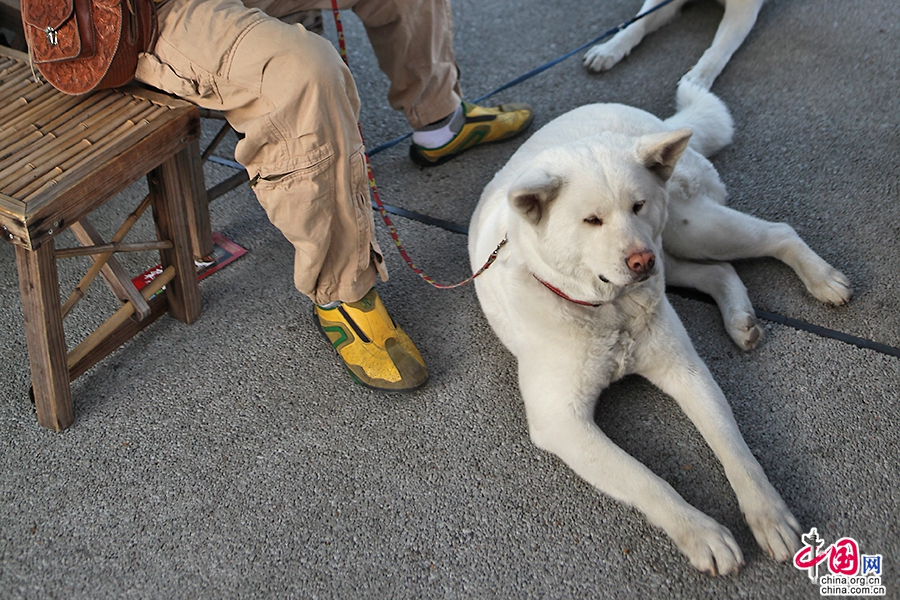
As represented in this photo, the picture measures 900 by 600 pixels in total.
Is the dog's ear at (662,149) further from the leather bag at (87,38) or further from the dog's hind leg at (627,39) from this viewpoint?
the dog's hind leg at (627,39)

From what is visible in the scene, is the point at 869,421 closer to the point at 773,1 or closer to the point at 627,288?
the point at 627,288

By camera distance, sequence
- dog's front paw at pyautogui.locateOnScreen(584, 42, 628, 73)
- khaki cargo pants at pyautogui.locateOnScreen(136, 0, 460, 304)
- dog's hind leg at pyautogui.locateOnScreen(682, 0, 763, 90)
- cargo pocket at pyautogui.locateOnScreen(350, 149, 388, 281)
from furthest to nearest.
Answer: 1. dog's front paw at pyautogui.locateOnScreen(584, 42, 628, 73)
2. dog's hind leg at pyautogui.locateOnScreen(682, 0, 763, 90)
3. cargo pocket at pyautogui.locateOnScreen(350, 149, 388, 281)
4. khaki cargo pants at pyautogui.locateOnScreen(136, 0, 460, 304)

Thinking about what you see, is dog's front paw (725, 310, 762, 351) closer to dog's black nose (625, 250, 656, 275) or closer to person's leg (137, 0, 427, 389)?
dog's black nose (625, 250, 656, 275)

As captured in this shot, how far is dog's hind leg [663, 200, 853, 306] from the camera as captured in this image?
2.08m

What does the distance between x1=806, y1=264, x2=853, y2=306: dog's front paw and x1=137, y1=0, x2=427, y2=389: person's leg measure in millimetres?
1253

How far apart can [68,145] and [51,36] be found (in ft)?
0.89

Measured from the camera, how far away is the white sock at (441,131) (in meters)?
2.69

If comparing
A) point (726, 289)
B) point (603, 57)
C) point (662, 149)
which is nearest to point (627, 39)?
point (603, 57)

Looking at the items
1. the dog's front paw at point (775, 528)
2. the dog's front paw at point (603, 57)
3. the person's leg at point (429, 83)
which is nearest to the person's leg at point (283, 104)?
the person's leg at point (429, 83)

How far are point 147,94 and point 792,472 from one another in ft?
6.00

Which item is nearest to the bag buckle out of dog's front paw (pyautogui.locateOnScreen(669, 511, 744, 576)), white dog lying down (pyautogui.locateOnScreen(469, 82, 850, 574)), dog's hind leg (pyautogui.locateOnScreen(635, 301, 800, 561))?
white dog lying down (pyautogui.locateOnScreen(469, 82, 850, 574))

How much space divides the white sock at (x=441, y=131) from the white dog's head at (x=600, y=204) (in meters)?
1.08

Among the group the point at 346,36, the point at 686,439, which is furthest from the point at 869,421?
the point at 346,36

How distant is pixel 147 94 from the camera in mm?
1915
